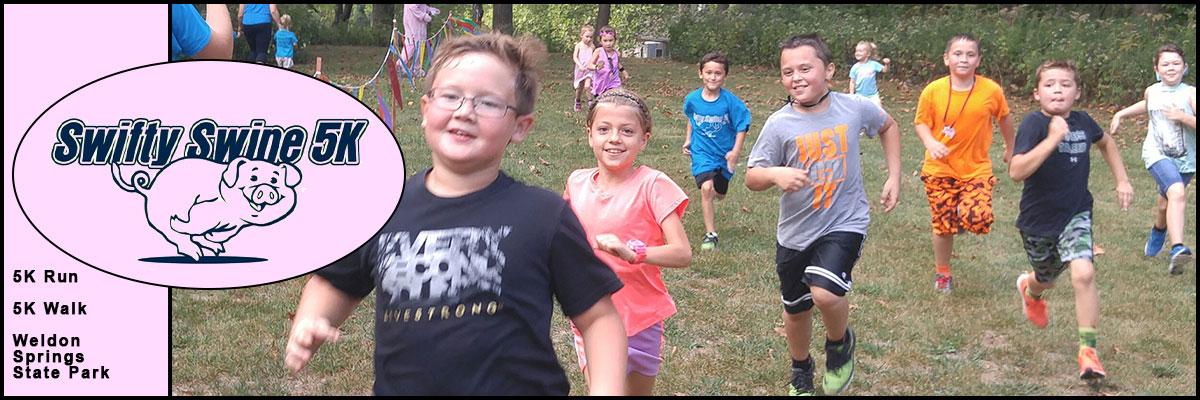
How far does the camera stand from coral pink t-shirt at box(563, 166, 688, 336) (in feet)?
13.9

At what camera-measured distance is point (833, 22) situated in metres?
29.8

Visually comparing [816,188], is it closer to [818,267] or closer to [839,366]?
[818,267]

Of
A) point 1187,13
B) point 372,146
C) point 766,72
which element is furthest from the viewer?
point 766,72

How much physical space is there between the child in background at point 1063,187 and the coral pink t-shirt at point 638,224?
2.62 metres

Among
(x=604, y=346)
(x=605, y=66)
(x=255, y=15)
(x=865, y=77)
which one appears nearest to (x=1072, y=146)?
(x=604, y=346)

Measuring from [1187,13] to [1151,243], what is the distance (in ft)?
60.6

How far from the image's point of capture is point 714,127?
9164 millimetres

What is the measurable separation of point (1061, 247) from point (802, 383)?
1.70m

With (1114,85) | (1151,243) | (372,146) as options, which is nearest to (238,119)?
(372,146)

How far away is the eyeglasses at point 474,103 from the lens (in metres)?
2.67

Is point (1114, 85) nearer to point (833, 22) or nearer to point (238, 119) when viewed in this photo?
point (833, 22)

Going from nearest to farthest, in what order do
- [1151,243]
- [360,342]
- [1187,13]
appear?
[360,342]
[1151,243]
[1187,13]

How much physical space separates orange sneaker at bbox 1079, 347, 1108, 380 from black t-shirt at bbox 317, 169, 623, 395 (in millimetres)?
3951

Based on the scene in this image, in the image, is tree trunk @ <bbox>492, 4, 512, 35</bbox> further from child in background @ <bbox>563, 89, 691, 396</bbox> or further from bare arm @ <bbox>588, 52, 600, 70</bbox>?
child in background @ <bbox>563, 89, 691, 396</bbox>
